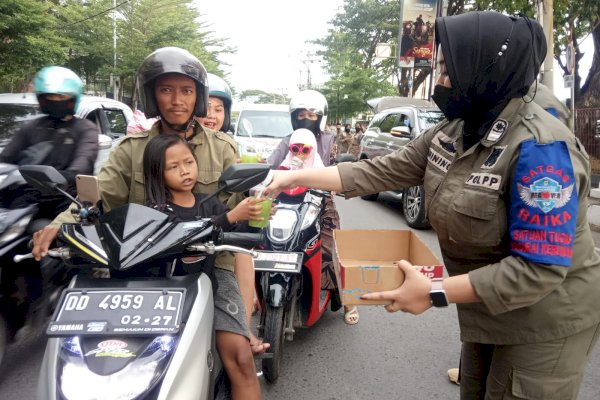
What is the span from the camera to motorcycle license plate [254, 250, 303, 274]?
8.87 ft

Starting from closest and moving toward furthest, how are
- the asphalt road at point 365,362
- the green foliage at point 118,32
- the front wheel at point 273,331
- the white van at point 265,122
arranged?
1. the front wheel at point 273,331
2. the asphalt road at point 365,362
3. the white van at point 265,122
4. the green foliage at point 118,32

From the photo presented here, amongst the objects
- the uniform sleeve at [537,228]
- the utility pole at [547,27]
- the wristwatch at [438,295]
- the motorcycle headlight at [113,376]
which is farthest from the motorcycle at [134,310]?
the utility pole at [547,27]

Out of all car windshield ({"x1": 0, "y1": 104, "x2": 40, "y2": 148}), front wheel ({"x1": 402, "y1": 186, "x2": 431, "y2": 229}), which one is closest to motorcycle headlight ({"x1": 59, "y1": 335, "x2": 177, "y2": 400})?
car windshield ({"x1": 0, "y1": 104, "x2": 40, "y2": 148})

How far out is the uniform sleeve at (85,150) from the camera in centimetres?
352

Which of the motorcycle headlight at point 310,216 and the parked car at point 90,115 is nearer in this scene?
the motorcycle headlight at point 310,216

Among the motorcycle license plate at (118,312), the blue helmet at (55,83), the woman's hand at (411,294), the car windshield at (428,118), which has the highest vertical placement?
the blue helmet at (55,83)

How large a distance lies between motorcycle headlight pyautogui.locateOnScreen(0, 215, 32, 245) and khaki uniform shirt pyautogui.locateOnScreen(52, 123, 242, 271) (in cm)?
86

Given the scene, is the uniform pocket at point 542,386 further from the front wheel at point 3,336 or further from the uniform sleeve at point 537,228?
the front wheel at point 3,336

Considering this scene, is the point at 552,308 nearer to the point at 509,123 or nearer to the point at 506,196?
the point at 506,196

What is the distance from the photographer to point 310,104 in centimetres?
409

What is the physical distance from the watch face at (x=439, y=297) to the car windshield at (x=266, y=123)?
27.0ft

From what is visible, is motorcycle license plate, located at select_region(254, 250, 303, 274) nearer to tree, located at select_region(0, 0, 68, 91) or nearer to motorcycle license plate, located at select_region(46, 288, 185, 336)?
motorcycle license plate, located at select_region(46, 288, 185, 336)

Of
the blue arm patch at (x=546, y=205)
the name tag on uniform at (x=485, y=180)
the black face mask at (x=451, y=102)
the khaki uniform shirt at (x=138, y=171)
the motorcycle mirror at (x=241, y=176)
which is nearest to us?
the blue arm patch at (x=546, y=205)

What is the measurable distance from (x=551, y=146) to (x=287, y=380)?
2.28m
